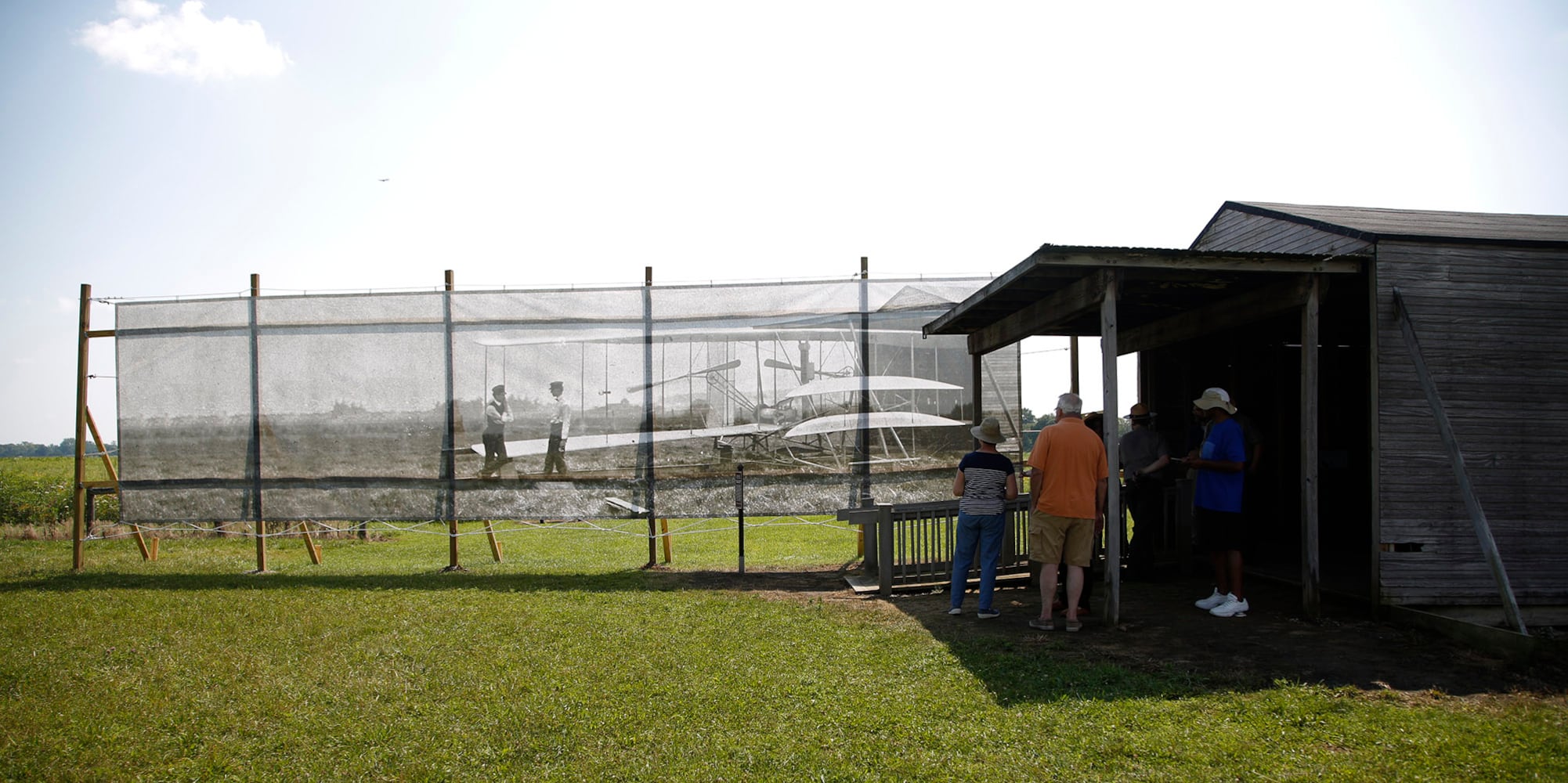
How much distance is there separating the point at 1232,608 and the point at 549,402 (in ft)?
22.6

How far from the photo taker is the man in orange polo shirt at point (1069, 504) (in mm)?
6086

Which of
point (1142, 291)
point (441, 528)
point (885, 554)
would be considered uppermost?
point (1142, 291)

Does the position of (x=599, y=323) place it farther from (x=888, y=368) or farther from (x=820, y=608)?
(x=820, y=608)

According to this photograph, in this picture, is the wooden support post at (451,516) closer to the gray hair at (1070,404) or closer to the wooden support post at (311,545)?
the wooden support post at (311,545)

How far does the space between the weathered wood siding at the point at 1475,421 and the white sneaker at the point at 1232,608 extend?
0.93 meters

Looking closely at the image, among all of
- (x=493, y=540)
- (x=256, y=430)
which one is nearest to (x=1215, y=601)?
(x=493, y=540)

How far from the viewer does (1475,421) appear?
6395 millimetres

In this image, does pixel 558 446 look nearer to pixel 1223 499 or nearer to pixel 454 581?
pixel 454 581

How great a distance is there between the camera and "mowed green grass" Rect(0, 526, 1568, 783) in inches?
148

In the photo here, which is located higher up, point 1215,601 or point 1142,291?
point 1142,291

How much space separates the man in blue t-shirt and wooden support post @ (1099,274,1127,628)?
69 centimetres

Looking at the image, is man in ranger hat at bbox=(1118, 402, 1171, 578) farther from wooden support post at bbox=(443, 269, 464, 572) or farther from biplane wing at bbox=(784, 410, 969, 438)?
wooden support post at bbox=(443, 269, 464, 572)

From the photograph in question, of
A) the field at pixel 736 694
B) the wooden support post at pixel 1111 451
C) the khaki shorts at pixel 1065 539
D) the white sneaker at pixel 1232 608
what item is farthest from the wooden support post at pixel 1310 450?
the khaki shorts at pixel 1065 539

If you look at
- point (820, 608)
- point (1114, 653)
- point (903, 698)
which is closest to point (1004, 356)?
point (820, 608)
